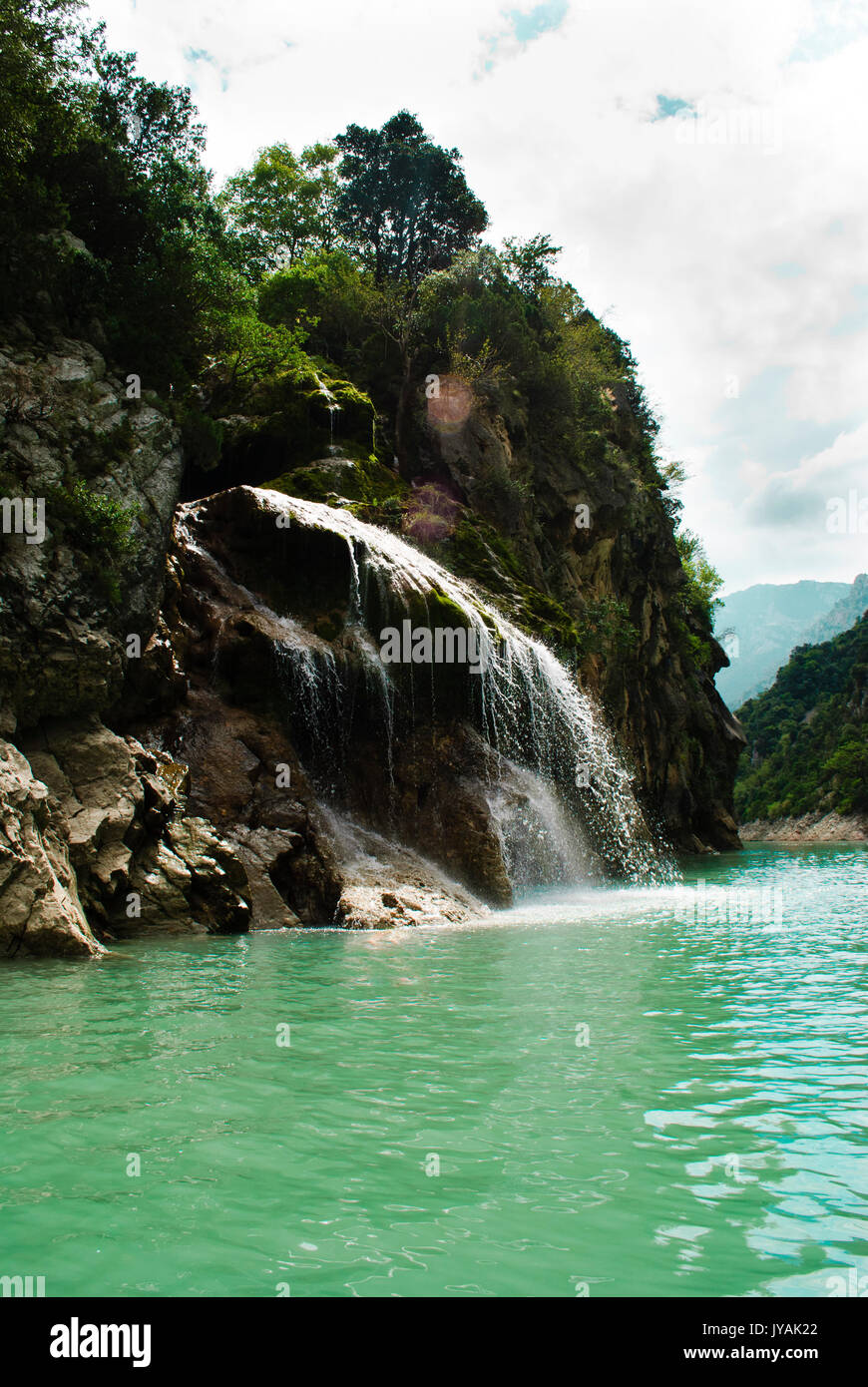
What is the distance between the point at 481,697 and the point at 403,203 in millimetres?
26538

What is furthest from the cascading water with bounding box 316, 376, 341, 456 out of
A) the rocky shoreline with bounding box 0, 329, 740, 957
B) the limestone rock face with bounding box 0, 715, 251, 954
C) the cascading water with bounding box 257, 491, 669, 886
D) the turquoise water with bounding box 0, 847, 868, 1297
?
the turquoise water with bounding box 0, 847, 868, 1297

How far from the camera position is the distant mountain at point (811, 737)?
73.9 m

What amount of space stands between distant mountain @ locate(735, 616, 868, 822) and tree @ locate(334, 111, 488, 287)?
54.8 metres

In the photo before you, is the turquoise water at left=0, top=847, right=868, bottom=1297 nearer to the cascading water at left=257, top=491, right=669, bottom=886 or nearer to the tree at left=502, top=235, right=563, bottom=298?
the cascading water at left=257, top=491, right=669, bottom=886

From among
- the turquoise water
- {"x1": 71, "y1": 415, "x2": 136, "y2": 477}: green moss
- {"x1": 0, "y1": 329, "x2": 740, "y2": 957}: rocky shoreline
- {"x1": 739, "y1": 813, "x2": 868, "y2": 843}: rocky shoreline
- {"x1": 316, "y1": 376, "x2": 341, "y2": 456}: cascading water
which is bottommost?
{"x1": 739, "y1": 813, "x2": 868, "y2": 843}: rocky shoreline

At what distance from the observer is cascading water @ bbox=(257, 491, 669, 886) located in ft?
54.2

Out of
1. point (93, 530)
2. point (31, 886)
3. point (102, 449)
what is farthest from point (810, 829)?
point (31, 886)

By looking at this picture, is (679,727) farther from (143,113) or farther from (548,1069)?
(548,1069)

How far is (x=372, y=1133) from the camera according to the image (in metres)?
4.14

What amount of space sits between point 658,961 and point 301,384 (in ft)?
59.2

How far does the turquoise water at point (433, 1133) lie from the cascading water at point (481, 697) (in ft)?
27.4

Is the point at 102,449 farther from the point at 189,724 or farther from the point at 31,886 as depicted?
the point at 31,886

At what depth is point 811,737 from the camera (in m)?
85.9

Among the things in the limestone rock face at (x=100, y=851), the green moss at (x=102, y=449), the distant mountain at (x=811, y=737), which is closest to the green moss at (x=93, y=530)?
the green moss at (x=102, y=449)
